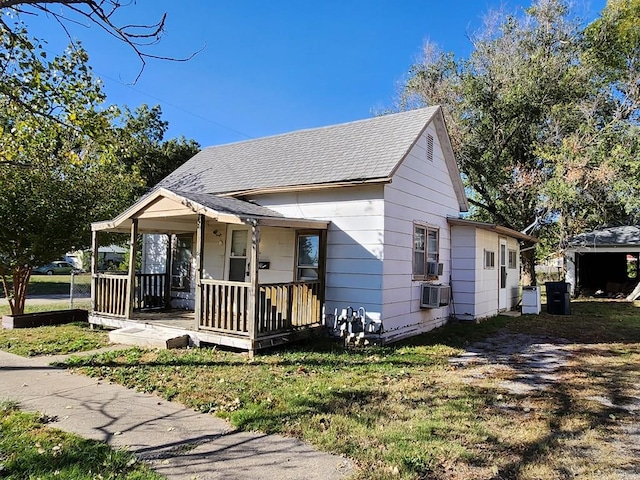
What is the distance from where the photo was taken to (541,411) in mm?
4895

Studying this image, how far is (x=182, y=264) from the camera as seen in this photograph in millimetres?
12062

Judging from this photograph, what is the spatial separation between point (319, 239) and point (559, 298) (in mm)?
9627

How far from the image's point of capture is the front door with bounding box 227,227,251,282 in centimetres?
1047

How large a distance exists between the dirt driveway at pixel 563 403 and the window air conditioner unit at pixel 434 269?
215 cm

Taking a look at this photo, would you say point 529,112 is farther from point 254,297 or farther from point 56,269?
point 56,269

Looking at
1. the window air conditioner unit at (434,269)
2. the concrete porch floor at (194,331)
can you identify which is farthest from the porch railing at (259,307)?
the window air conditioner unit at (434,269)

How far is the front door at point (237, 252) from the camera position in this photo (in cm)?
1047

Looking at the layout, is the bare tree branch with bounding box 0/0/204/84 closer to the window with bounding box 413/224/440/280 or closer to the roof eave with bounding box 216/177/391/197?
the roof eave with bounding box 216/177/391/197

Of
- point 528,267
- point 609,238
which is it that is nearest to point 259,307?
point 528,267

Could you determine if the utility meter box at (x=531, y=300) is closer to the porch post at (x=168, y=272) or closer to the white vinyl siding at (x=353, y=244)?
the white vinyl siding at (x=353, y=244)

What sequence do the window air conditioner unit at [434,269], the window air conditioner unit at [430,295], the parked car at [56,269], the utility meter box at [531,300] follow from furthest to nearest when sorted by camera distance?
the parked car at [56,269] → the utility meter box at [531,300] → the window air conditioner unit at [434,269] → the window air conditioner unit at [430,295]

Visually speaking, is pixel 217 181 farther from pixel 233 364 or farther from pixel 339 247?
pixel 233 364

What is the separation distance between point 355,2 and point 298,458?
13.0 meters

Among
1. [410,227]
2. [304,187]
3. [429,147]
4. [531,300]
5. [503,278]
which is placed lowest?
[531,300]
